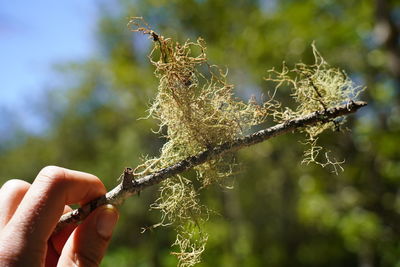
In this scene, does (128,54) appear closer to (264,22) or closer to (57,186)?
(264,22)

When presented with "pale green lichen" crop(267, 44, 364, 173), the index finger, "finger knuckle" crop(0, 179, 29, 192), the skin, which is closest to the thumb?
the skin

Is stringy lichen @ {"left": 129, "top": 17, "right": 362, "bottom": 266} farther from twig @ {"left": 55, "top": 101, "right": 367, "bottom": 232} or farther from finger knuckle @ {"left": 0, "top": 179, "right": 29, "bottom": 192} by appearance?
finger knuckle @ {"left": 0, "top": 179, "right": 29, "bottom": 192}

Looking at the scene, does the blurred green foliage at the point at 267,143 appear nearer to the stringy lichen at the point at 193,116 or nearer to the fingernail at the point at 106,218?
the stringy lichen at the point at 193,116

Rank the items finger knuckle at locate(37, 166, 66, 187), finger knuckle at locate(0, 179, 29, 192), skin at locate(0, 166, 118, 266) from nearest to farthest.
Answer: skin at locate(0, 166, 118, 266) → finger knuckle at locate(37, 166, 66, 187) → finger knuckle at locate(0, 179, 29, 192)

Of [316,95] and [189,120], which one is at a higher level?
[316,95]

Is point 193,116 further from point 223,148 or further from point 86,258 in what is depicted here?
point 86,258

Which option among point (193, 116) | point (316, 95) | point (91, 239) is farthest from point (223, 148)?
point (91, 239)
